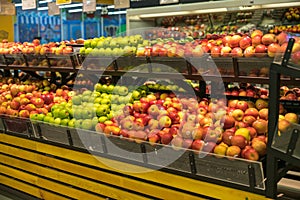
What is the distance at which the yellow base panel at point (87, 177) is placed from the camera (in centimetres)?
269

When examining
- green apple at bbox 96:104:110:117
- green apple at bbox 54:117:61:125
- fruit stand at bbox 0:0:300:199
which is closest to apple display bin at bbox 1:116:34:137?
fruit stand at bbox 0:0:300:199

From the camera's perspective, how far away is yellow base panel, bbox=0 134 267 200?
8.81 ft

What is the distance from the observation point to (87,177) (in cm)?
340

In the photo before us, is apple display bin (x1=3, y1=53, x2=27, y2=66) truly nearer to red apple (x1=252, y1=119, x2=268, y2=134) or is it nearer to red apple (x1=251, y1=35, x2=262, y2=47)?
red apple (x1=251, y1=35, x2=262, y2=47)

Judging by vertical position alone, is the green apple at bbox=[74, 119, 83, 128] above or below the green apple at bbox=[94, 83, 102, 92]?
below

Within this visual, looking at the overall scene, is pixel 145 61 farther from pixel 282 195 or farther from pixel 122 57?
pixel 282 195

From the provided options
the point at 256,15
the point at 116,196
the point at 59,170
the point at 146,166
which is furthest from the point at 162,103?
the point at 256,15

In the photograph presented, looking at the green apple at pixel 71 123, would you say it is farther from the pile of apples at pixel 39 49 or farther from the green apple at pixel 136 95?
the pile of apples at pixel 39 49

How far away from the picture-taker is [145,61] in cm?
319

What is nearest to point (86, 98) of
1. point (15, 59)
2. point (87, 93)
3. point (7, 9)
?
point (87, 93)

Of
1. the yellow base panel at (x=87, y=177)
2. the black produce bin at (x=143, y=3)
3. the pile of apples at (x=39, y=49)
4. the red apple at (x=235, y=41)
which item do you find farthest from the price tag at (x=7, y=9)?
the red apple at (x=235, y=41)

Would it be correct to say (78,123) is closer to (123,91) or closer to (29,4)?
(123,91)

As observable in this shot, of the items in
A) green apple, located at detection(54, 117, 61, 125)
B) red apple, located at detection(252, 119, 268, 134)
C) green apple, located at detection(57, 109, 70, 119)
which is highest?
red apple, located at detection(252, 119, 268, 134)

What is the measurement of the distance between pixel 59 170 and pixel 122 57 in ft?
3.86
